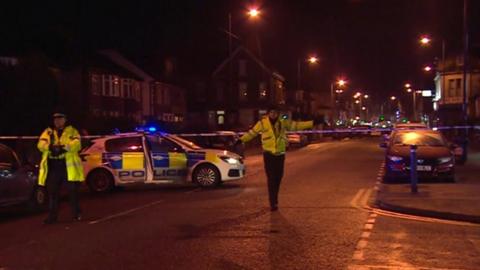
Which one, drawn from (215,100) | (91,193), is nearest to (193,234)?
(91,193)

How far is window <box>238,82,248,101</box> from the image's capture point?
69.9m

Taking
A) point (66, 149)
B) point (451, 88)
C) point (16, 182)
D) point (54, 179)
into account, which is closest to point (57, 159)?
point (66, 149)

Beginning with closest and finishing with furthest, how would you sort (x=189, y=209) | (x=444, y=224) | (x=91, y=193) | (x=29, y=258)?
(x=29, y=258) < (x=444, y=224) < (x=189, y=209) < (x=91, y=193)

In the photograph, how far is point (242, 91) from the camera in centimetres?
7019

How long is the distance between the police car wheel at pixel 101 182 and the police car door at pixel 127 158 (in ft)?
0.80

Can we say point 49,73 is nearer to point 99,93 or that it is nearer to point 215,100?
point 99,93

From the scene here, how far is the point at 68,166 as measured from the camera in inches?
426

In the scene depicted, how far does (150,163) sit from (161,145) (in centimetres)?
55

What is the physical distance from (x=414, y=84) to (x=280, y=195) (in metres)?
88.0

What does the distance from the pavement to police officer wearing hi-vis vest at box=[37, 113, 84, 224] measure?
5701mm

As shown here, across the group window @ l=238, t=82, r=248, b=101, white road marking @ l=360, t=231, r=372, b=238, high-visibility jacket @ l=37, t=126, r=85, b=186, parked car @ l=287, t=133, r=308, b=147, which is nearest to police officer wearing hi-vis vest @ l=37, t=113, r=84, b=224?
high-visibility jacket @ l=37, t=126, r=85, b=186

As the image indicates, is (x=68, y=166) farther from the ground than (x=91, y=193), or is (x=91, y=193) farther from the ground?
(x=68, y=166)

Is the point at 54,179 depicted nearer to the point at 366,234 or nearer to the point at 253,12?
the point at 366,234

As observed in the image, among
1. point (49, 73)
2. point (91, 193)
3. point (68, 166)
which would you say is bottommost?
point (91, 193)
